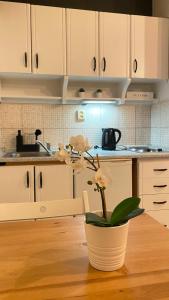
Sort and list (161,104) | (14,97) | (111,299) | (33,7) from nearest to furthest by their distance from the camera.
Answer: (111,299)
(33,7)
(14,97)
(161,104)

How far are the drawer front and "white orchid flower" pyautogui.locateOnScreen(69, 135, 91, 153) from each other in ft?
6.26

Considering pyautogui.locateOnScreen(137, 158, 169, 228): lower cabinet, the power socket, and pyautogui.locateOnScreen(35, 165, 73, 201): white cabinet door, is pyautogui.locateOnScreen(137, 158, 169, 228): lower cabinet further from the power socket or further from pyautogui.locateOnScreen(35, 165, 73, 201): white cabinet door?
the power socket

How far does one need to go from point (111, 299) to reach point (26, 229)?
52 centimetres

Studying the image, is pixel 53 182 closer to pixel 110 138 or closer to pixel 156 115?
pixel 110 138

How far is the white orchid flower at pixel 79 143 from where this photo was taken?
2.32 feet

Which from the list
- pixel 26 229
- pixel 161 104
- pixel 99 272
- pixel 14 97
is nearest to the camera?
pixel 99 272

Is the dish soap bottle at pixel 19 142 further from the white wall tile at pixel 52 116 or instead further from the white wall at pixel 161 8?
the white wall at pixel 161 8

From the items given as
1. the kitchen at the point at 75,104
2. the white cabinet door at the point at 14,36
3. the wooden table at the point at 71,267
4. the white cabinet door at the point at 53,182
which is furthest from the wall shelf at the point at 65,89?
the wooden table at the point at 71,267

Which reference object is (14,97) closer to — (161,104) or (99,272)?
(161,104)

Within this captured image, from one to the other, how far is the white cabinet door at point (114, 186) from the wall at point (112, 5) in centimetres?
172

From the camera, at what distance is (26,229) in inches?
41.1

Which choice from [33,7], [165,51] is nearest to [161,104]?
[165,51]

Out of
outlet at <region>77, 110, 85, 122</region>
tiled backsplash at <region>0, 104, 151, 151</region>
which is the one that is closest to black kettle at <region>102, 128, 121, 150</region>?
tiled backsplash at <region>0, 104, 151, 151</region>

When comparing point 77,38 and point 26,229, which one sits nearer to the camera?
point 26,229
